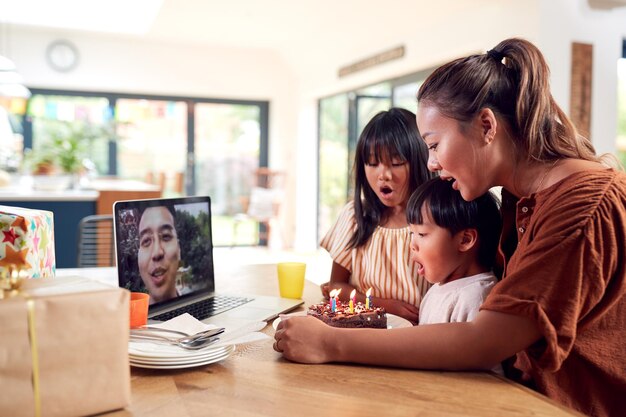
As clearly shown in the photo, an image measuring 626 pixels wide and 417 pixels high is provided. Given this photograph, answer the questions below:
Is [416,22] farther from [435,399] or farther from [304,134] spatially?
[435,399]

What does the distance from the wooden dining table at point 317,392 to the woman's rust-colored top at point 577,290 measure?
12 cm

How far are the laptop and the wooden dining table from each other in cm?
31

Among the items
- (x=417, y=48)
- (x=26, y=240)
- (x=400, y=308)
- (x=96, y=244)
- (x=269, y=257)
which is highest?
(x=417, y=48)

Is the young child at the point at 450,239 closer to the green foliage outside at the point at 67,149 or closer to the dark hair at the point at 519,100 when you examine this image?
the dark hair at the point at 519,100

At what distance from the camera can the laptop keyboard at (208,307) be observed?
1333 millimetres

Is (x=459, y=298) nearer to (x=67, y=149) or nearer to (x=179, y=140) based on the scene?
(x=67, y=149)

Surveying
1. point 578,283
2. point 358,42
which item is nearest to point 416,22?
point 358,42

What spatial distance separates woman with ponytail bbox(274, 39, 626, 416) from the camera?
0.95m

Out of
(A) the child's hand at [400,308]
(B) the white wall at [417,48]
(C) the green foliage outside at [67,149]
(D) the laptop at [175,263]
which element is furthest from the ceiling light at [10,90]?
(A) the child's hand at [400,308]

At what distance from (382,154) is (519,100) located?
2.12ft

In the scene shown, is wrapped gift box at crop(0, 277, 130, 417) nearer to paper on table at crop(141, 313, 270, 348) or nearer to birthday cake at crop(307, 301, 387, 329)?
paper on table at crop(141, 313, 270, 348)

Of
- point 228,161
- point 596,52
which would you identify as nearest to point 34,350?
point 596,52

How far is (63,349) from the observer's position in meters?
0.76

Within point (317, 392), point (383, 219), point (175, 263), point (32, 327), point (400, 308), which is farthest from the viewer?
point (383, 219)
